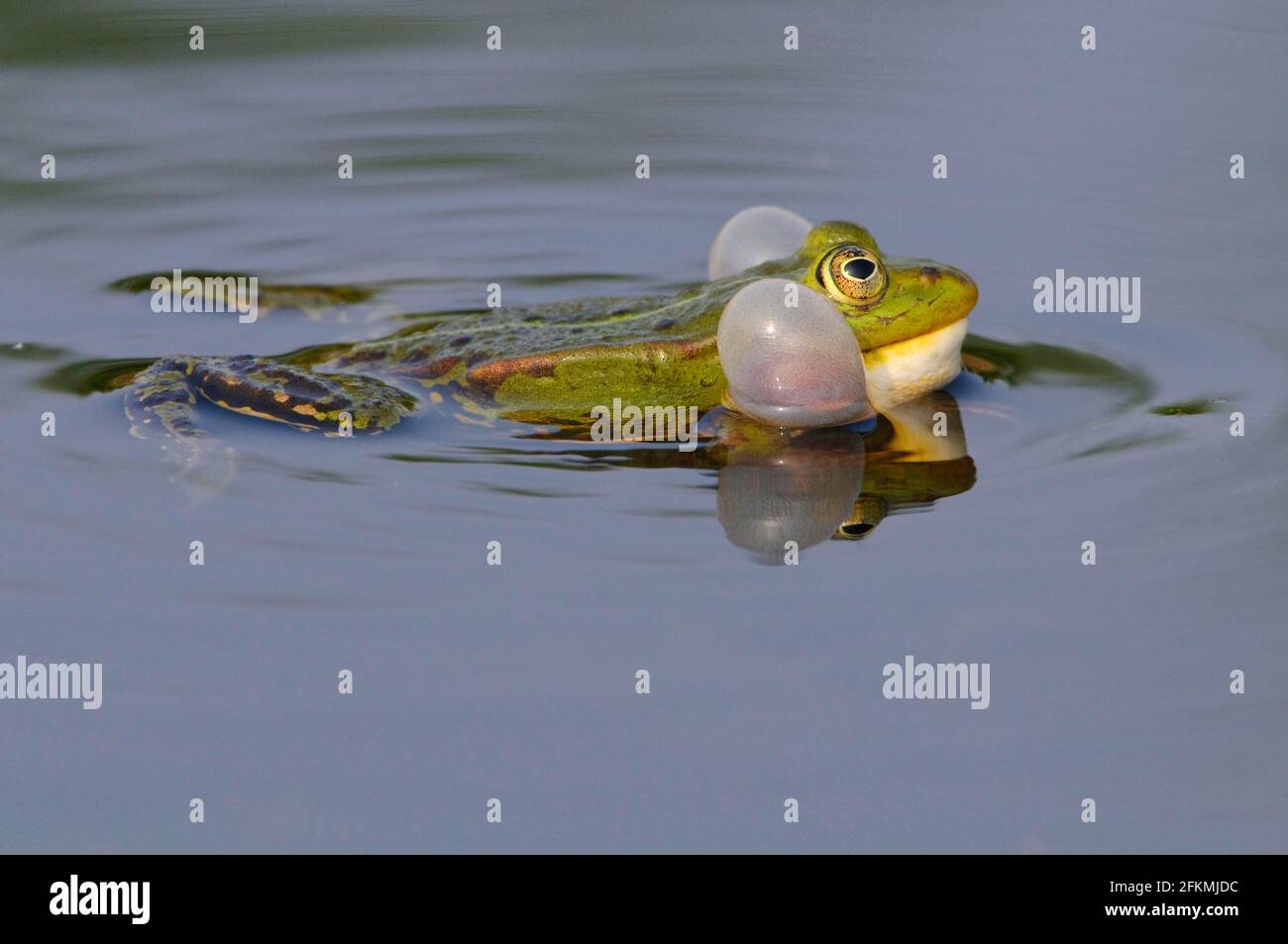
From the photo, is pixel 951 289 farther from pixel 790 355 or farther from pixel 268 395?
pixel 268 395

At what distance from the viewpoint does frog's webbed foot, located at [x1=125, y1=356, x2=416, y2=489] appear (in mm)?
6848

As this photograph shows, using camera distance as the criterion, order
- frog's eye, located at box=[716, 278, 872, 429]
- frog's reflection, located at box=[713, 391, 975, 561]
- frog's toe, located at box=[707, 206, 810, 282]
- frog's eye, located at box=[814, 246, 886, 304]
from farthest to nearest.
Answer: frog's toe, located at box=[707, 206, 810, 282]
frog's eye, located at box=[814, 246, 886, 304]
frog's eye, located at box=[716, 278, 872, 429]
frog's reflection, located at box=[713, 391, 975, 561]

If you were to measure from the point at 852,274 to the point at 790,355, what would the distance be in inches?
20.1

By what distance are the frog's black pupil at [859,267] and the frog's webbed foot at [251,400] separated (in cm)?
194

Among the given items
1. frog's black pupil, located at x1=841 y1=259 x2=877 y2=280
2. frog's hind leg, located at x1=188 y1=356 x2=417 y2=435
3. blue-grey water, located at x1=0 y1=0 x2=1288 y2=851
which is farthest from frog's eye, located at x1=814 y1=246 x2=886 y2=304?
frog's hind leg, located at x1=188 y1=356 x2=417 y2=435

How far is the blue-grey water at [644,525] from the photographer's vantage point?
15.2 ft

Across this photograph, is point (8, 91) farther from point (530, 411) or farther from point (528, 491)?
point (528, 491)

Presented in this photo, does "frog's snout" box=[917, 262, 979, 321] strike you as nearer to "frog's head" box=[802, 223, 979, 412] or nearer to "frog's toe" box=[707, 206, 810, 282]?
"frog's head" box=[802, 223, 979, 412]

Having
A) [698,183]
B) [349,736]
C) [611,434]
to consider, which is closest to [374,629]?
[349,736]

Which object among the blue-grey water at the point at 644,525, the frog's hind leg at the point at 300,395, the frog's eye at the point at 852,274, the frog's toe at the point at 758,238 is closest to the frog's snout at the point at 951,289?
the frog's eye at the point at 852,274

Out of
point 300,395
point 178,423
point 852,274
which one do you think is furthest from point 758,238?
point 178,423

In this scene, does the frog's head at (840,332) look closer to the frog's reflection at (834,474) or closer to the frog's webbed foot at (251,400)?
the frog's reflection at (834,474)

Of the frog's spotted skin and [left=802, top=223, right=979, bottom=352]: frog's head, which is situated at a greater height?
[left=802, top=223, right=979, bottom=352]: frog's head

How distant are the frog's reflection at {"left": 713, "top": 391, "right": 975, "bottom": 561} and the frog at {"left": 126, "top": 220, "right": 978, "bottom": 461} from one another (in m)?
0.27
